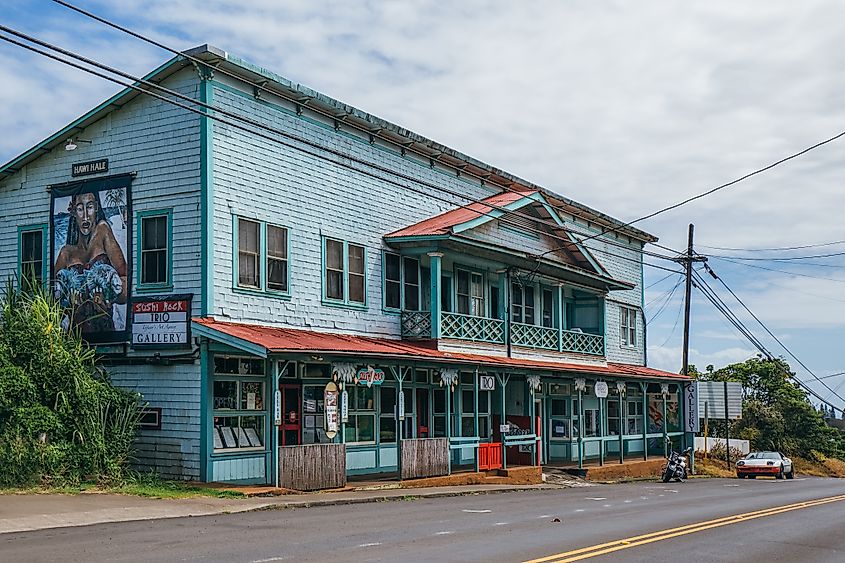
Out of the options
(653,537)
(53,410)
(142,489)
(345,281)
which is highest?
(345,281)

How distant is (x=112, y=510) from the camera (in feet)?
54.7

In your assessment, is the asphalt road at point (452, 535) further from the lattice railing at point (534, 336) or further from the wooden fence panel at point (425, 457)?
the lattice railing at point (534, 336)

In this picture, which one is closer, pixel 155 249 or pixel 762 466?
pixel 155 249

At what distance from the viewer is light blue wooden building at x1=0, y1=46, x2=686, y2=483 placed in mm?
21500

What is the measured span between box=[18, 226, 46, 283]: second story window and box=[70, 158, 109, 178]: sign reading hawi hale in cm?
163

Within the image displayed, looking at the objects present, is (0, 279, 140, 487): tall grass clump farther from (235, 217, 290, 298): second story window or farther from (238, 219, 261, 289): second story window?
(235, 217, 290, 298): second story window

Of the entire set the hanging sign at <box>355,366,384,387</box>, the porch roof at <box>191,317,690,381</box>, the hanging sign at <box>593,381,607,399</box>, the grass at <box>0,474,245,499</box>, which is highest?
the porch roof at <box>191,317,690,381</box>

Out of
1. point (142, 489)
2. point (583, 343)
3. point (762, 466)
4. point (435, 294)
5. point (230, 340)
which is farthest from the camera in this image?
point (762, 466)

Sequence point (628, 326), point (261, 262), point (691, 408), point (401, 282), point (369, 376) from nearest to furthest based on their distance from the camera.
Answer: point (261, 262) < point (369, 376) < point (401, 282) < point (691, 408) < point (628, 326)

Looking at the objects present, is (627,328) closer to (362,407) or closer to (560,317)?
(560,317)

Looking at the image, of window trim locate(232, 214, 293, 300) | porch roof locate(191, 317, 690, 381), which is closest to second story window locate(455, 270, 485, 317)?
porch roof locate(191, 317, 690, 381)

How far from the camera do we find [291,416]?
23.9 meters

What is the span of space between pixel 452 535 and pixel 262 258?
34.0ft

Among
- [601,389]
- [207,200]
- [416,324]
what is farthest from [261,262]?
[601,389]
